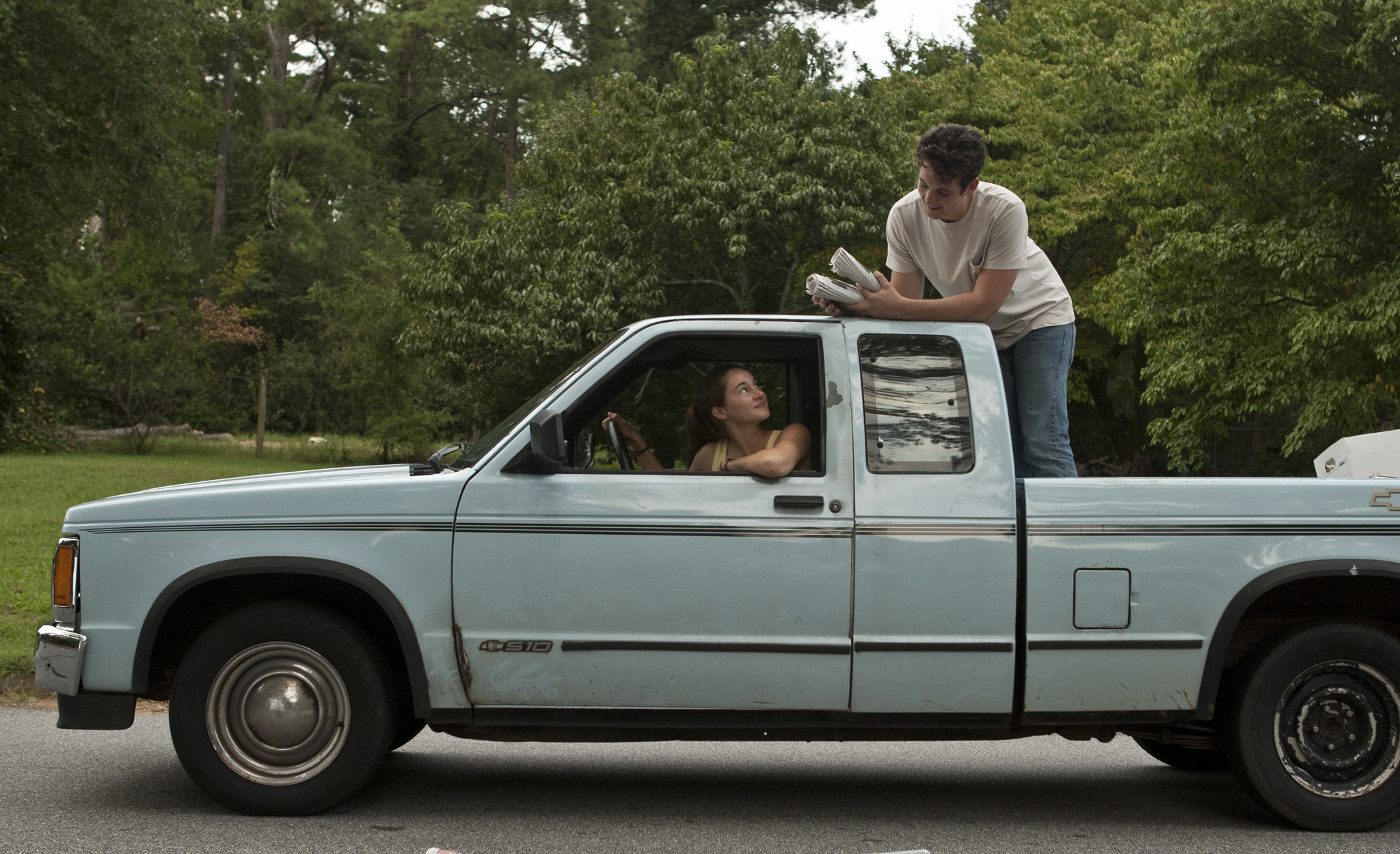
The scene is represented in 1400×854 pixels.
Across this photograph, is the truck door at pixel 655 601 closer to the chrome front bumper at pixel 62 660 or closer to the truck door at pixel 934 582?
the truck door at pixel 934 582

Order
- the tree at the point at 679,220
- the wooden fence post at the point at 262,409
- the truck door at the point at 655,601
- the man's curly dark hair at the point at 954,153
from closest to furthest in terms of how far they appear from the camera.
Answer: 1. the truck door at the point at 655,601
2. the man's curly dark hair at the point at 954,153
3. the tree at the point at 679,220
4. the wooden fence post at the point at 262,409

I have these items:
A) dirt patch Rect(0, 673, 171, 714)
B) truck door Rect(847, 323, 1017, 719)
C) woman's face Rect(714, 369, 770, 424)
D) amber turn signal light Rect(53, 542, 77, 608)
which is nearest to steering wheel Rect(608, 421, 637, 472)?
woman's face Rect(714, 369, 770, 424)

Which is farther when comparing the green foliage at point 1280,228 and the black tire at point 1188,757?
the green foliage at point 1280,228

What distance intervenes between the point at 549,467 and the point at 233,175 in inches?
2274

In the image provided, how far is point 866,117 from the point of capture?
2484 centimetres

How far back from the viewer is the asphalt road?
14.7ft

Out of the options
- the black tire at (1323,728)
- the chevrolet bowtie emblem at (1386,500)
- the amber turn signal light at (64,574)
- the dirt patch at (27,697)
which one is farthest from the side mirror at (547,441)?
the dirt patch at (27,697)

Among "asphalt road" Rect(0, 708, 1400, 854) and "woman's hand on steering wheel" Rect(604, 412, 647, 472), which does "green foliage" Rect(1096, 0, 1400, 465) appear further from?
"woman's hand on steering wheel" Rect(604, 412, 647, 472)

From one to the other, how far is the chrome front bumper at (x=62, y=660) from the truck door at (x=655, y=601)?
137 centimetres

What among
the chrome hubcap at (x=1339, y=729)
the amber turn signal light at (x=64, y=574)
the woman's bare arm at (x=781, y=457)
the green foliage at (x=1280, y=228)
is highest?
the green foliage at (x=1280, y=228)

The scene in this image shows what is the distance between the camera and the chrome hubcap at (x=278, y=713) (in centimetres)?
459

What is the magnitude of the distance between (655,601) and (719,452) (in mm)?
759

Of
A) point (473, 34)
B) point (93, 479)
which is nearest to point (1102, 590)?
point (93, 479)

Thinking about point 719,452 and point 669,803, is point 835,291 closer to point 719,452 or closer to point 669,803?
point 719,452
